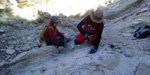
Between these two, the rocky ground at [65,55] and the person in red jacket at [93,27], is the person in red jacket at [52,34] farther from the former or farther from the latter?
the person in red jacket at [93,27]

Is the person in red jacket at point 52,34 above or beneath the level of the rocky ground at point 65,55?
above

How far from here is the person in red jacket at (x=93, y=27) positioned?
2.75 m

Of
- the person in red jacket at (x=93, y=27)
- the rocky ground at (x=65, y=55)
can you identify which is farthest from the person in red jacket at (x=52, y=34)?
the person in red jacket at (x=93, y=27)

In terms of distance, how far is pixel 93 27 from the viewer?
319 centimetres

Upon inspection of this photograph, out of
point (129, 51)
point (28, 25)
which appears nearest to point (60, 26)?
point (28, 25)

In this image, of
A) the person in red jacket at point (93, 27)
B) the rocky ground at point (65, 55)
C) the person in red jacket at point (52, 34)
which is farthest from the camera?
the person in red jacket at point (52, 34)

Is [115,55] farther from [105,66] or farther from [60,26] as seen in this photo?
[60,26]

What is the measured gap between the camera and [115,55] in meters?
2.45

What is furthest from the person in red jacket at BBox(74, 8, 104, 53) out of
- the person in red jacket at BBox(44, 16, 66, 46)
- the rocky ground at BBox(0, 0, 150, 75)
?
the person in red jacket at BBox(44, 16, 66, 46)

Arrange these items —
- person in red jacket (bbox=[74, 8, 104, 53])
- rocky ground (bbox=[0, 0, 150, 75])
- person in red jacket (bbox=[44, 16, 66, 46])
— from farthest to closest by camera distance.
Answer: person in red jacket (bbox=[44, 16, 66, 46]), person in red jacket (bbox=[74, 8, 104, 53]), rocky ground (bbox=[0, 0, 150, 75])

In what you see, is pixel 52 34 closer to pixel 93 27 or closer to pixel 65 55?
pixel 65 55

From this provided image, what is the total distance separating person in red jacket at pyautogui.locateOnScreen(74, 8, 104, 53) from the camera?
2.75m

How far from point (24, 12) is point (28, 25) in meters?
1.35

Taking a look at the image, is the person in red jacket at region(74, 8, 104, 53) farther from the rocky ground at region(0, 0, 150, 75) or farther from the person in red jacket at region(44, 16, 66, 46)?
the person in red jacket at region(44, 16, 66, 46)
